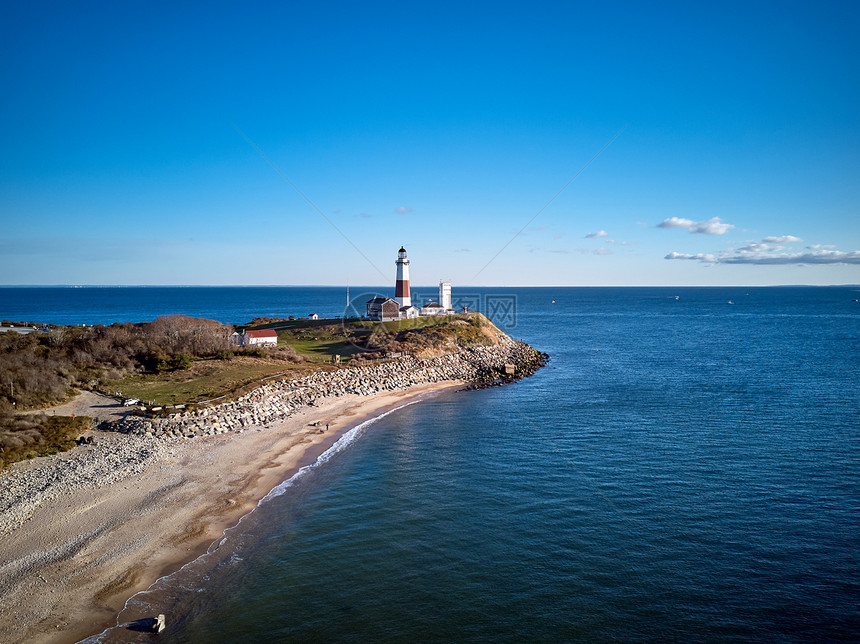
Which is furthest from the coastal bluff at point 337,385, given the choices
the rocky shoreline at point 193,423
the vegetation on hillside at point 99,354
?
the vegetation on hillside at point 99,354

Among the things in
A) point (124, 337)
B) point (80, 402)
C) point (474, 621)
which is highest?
point (124, 337)

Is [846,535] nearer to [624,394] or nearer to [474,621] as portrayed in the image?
[474,621]

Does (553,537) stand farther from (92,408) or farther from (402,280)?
(402,280)

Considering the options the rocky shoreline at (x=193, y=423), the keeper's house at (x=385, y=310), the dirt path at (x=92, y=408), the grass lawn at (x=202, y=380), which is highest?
the keeper's house at (x=385, y=310)

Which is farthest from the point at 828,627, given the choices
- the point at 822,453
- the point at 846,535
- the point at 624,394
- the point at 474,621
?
the point at 624,394

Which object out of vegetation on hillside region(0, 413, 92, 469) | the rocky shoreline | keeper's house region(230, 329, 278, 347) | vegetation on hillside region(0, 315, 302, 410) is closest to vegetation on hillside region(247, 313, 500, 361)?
the rocky shoreline

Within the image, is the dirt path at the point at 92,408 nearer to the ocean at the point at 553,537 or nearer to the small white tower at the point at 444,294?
the ocean at the point at 553,537
